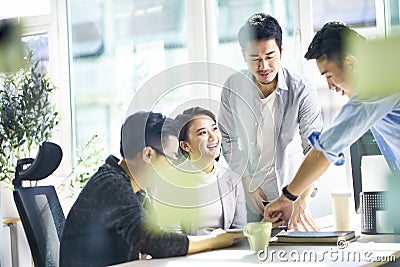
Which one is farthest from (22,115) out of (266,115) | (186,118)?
(266,115)

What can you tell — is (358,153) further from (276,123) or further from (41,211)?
(41,211)

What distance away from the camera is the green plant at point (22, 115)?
4.55 meters

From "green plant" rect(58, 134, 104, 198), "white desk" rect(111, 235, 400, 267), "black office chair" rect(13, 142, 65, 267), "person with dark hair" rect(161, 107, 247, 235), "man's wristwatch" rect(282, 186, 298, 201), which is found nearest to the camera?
"white desk" rect(111, 235, 400, 267)

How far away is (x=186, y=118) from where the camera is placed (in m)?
3.88

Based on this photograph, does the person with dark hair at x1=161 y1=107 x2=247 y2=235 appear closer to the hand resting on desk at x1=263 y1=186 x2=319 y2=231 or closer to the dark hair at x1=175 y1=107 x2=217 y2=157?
the dark hair at x1=175 y1=107 x2=217 y2=157

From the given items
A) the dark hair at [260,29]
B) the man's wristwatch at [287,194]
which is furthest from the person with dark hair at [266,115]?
the man's wristwatch at [287,194]

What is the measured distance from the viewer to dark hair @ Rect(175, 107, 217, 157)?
135 inches

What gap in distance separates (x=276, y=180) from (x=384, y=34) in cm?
94

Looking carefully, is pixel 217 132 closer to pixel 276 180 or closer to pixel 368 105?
pixel 276 180

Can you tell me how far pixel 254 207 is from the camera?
11.1 ft

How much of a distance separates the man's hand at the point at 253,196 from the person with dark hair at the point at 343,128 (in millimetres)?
136

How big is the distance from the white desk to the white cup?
259 mm

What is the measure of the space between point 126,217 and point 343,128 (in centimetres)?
Result: 91


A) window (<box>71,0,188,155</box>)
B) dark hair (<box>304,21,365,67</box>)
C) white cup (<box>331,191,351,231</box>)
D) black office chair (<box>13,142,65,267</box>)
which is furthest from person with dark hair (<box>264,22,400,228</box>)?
window (<box>71,0,188,155</box>)
